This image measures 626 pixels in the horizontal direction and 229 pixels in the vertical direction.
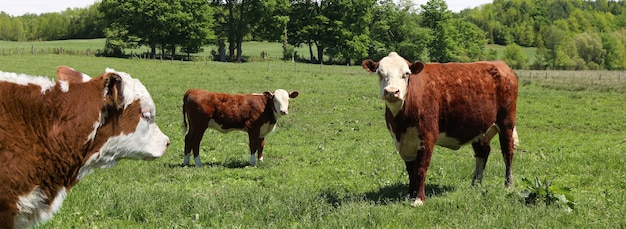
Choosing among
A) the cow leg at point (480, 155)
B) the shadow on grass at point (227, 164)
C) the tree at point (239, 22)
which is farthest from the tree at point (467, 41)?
the cow leg at point (480, 155)

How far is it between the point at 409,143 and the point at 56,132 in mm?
5113

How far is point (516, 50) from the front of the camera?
4461 inches

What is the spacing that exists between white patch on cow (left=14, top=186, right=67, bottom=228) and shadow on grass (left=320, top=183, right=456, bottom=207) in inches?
154

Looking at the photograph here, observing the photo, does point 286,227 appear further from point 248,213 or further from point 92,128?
point 92,128

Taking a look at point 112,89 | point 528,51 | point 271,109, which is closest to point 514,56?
point 528,51

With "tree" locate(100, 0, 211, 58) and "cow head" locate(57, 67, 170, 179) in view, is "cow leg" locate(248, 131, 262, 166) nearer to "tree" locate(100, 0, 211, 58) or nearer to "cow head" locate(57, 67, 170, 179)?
"cow head" locate(57, 67, 170, 179)

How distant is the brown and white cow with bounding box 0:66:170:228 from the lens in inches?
143

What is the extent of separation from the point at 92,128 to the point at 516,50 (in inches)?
4719

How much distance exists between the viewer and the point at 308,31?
258ft

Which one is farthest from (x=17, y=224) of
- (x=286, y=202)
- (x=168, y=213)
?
(x=286, y=202)

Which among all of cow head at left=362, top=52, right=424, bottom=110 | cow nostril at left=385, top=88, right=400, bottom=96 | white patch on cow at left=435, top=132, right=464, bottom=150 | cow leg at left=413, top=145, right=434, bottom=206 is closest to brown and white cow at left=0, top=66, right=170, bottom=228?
cow nostril at left=385, top=88, right=400, bottom=96

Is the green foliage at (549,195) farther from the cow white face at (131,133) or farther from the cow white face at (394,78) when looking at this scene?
the cow white face at (131,133)

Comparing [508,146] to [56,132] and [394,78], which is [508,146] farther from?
[56,132]

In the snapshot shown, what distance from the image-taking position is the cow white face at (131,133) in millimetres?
4219
